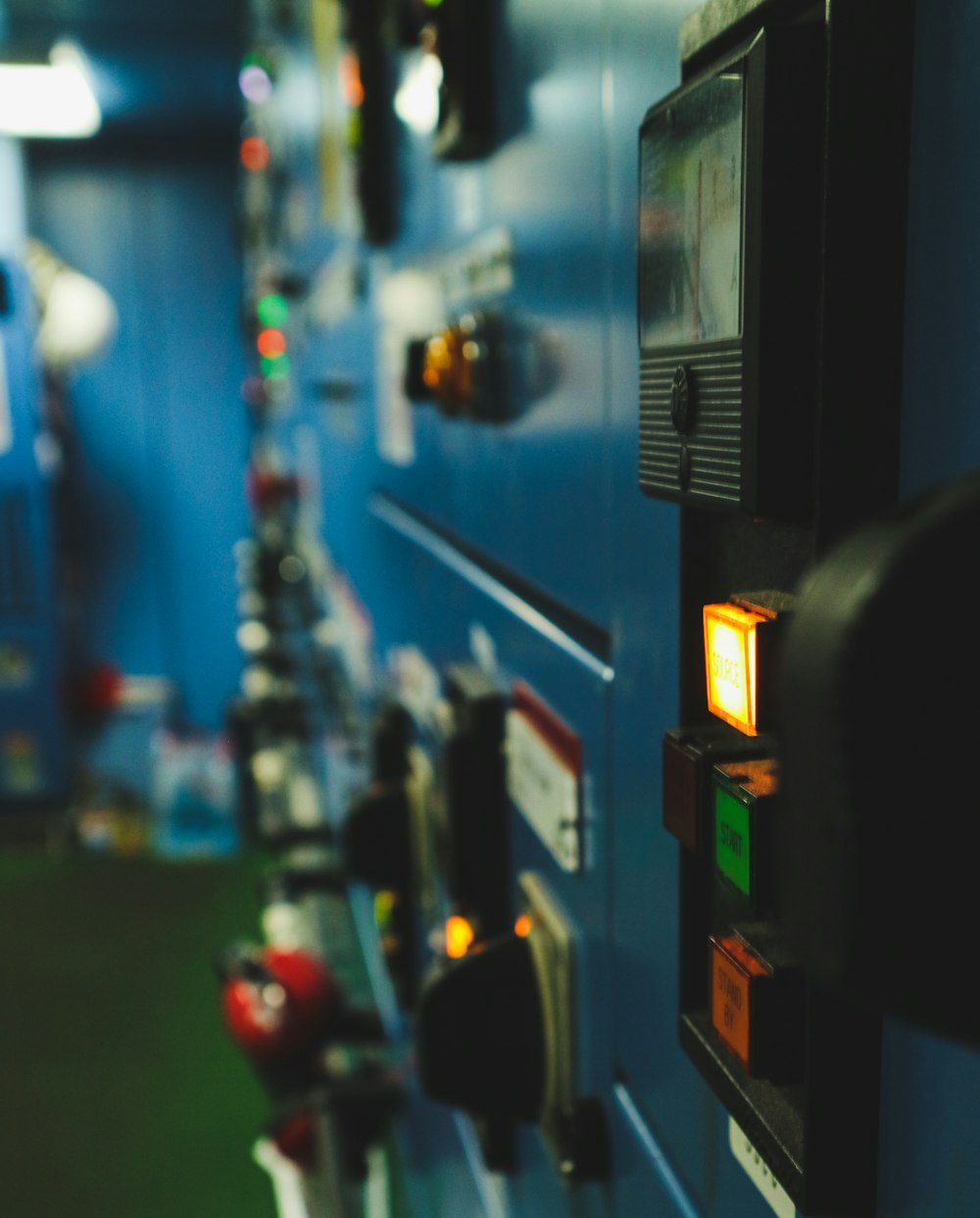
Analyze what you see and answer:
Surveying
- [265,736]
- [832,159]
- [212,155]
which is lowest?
[265,736]

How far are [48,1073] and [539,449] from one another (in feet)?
9.69

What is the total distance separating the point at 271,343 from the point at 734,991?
4489 millimetres

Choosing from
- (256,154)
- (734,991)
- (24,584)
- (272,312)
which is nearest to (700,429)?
(734,991)

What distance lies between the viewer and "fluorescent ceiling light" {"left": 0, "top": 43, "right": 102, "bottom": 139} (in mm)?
4438

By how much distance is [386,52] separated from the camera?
155cm

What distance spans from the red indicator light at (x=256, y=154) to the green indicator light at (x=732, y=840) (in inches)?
161

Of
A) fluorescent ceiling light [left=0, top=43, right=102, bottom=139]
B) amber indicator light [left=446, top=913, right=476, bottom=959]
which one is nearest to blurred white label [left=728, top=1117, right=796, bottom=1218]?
amber indicator light [left=446, top=913, right=476, bottom=959]

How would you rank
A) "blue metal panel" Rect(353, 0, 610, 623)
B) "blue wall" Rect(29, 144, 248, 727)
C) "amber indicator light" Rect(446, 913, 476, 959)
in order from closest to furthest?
1. "blue metal panel" Rect(353, 0, 610, 623)
2. "amber indicator light" Rect(446, 913, 476, 959)
3. "blue wall" Rect(29, 144, 248, 727)

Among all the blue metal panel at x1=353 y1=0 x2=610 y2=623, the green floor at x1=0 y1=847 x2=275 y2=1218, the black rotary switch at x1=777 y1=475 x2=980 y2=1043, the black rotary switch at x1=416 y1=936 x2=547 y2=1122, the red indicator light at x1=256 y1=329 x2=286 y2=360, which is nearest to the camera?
the black rotary switch at x1=777 y1=475 x2=980 y2=1043

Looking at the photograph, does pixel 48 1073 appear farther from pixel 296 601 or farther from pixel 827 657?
pixel 827 657

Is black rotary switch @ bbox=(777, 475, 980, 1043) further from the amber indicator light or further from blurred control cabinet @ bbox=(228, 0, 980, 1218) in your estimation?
the amber indicator light

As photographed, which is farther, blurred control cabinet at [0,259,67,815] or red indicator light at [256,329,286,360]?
blurred control cabinet at [0,259,67,815]

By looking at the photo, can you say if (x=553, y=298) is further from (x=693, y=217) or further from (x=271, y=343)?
(x=271, y=343)

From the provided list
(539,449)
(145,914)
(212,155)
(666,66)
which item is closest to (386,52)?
(539,449)
